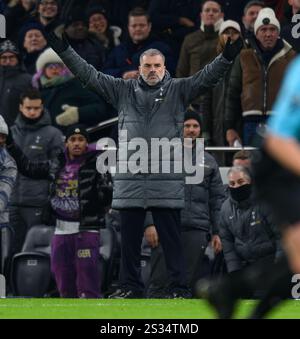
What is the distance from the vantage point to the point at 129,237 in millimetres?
13641

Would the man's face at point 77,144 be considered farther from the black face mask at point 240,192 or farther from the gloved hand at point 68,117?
the gloved hand at point 68,117

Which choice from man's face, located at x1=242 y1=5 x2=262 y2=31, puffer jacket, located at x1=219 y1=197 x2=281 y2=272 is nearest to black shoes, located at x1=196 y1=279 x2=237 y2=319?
puffer jacket, located at x1=219 y1=197 x2=281 y2=272

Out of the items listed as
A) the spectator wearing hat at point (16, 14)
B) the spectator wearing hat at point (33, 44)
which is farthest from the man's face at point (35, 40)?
the spectator wearing hat at point (16, 14)

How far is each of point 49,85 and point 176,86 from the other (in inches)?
159

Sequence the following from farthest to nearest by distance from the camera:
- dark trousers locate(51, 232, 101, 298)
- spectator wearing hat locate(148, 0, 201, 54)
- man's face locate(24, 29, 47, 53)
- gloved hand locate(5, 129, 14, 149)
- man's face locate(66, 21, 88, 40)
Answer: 1. man's face locate(24, 29, 47, 53)
2. spectator wearing hat locate(148, 0, 201, 54)
3. man's face locate(66, 21, 88, 40)
4. gloved hand locate(5, 129, 14, 149)
5. dark trousers locate(51, 232, 101, 298)

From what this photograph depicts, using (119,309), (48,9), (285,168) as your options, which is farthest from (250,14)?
(285,168)

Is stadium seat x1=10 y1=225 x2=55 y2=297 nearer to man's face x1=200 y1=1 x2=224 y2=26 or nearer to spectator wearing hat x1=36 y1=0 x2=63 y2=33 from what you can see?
man's face x1=200 y1=1 x2=224 y2=26

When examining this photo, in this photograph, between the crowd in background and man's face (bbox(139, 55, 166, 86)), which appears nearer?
man's face (bbox(139, 55, 166, 86))

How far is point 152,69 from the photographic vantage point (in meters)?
13.7

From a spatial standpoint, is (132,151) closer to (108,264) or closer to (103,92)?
(103,92)

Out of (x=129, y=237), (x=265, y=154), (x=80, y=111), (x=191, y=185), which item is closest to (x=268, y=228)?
(x=191, y=185)

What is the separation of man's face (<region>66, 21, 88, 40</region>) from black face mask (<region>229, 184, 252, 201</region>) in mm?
4082

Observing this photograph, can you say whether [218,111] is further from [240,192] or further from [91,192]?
[91,192]

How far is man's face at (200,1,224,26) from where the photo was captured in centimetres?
1702
